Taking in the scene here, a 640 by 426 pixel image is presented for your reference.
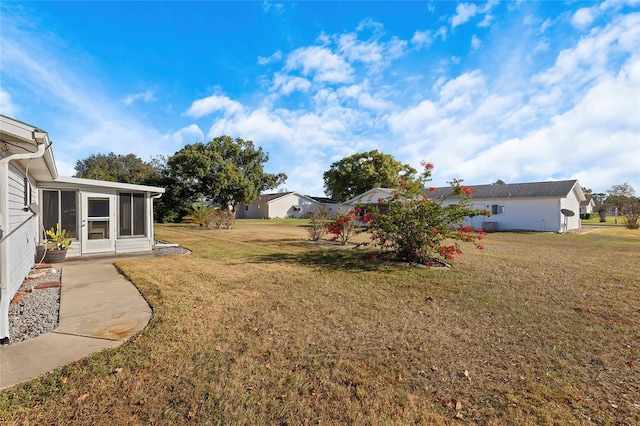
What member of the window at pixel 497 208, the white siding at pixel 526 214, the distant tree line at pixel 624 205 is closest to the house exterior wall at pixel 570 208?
the white siding at pixel 526 214

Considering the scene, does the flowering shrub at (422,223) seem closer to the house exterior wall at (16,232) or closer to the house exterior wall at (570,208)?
the house exterior wall at (16,232)

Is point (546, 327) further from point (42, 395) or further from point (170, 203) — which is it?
point (170, 203)

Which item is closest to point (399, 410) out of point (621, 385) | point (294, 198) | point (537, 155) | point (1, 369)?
point (621, 385)

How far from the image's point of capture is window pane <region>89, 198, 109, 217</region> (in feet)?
30.2

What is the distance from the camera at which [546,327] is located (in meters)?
3.91

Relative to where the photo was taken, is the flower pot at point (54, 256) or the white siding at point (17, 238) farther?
the flower pot at point (54, 256)

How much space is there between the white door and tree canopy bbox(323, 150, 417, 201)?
30.9 meters

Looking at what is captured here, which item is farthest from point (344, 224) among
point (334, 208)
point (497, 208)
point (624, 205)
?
point (334, 208)

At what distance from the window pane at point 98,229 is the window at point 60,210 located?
38 centimetres

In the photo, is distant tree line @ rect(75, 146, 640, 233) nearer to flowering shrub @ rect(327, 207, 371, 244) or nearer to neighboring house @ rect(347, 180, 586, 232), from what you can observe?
neighboring house @ rect(347, 180, 586, 232)

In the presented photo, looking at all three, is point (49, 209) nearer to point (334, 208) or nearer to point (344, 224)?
point (344, 224)

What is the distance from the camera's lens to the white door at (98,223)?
9.08 m

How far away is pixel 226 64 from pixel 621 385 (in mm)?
15584

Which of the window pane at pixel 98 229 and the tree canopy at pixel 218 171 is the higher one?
the tree canopy at pixel 218 171
